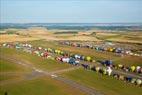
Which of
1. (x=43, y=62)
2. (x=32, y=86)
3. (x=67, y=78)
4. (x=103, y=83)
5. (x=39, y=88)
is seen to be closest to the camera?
(x=39, y=88)

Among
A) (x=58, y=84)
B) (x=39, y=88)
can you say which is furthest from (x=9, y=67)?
(x=39, y=88)

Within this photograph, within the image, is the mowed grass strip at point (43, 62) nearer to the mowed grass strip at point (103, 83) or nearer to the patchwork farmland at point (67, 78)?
the patchwork farmland at point (67, 78)

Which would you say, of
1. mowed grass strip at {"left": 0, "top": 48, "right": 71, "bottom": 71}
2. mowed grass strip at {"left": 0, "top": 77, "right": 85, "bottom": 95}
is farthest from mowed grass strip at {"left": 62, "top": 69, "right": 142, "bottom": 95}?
mowed grass strip at {"left": 0, "top": 48, "right": 71, "bottom": 71}

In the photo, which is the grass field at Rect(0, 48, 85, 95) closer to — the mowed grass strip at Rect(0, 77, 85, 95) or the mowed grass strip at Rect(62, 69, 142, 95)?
the mowed grass strip at Rect(0, 77, 85, 95)

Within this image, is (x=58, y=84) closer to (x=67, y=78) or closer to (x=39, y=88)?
(x=39, y=88)

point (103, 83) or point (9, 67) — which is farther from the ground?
point (9, 67)

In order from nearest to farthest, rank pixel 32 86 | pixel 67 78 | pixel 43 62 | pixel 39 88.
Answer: pixel 39 88
pixel 32 86
pixel 67 78
pixel 43 62

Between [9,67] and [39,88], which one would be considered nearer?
[39,88]

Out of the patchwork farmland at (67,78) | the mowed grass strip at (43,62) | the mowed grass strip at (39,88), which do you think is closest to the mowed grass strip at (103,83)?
the patchwork farmland at (67,78)
